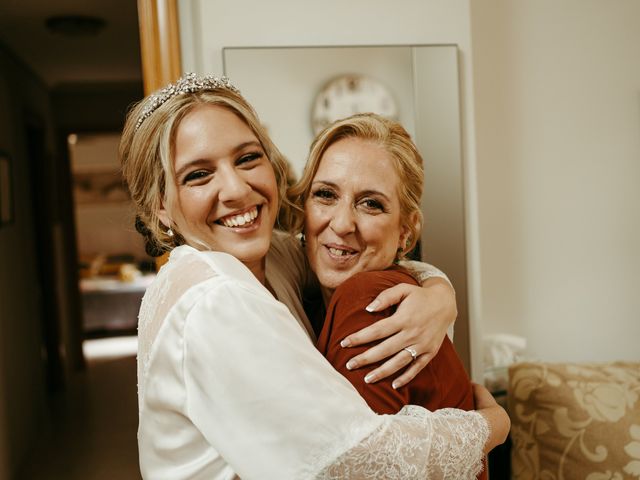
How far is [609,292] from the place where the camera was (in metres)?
2.55

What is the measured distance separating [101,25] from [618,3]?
3.45 metres

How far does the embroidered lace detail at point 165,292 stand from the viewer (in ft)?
3.39

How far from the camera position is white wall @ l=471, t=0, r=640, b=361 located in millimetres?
2438

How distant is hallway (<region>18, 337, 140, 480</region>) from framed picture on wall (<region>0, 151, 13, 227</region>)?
5.27 ft

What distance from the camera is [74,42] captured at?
4.85 meters

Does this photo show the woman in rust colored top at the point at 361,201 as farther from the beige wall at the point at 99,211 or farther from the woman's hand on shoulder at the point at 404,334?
the beige wall at the point at 99,211

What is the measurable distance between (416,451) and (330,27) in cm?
144

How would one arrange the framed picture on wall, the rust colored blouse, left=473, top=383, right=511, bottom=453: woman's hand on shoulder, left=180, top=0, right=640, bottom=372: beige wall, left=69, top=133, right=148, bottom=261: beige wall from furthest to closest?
left=69, top=133, right=148, bottom=261: beige wall
the framed picture on wall
left=180, top=0, right=640, bottom=372: beige wall
left=473, top=383, right=511, bottom=453: woman's hand on shoulder
the rust colored blouse

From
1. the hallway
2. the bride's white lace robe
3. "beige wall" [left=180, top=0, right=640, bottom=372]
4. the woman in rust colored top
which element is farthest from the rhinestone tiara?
the hallway

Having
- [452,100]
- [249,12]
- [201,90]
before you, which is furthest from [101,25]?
[201,90]

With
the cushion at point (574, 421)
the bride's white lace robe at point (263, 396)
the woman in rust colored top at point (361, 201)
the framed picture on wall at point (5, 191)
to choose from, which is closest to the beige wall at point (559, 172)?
the cushion at point (574, 421)

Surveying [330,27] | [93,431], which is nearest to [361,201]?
[330,27]

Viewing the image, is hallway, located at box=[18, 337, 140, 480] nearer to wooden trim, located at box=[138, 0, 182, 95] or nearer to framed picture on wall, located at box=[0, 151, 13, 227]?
framed picture on wall, located at box=[0, 151, 13, 227]

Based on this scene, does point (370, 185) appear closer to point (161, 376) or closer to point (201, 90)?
point (201, 90)
